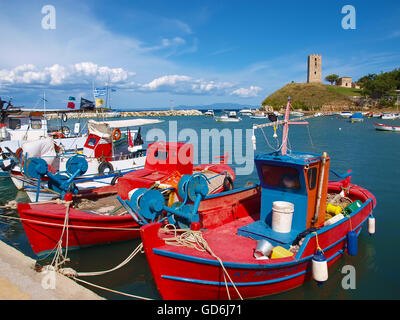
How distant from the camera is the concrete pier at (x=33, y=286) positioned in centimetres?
546

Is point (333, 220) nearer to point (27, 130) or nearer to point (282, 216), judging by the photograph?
point (282, 216)

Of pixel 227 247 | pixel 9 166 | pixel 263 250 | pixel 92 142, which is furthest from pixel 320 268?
pixel 9 166

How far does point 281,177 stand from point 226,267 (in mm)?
2954

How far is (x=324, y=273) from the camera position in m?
6.30

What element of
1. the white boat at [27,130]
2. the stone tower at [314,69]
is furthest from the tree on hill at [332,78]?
the white boat at [27,130]

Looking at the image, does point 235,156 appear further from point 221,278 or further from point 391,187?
point 221,278

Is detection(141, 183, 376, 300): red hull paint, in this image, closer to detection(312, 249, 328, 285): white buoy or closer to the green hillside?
detection(312, 249, 328, 285): white buoy

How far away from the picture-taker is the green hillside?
132500 mm

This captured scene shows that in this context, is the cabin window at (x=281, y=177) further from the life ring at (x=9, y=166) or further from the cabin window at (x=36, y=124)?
the cabin window at (x=36, y=124)

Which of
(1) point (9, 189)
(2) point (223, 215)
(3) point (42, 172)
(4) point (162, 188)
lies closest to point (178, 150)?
(4) point (162, 188)

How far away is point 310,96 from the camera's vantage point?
143 metres

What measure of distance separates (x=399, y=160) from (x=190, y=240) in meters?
26.7

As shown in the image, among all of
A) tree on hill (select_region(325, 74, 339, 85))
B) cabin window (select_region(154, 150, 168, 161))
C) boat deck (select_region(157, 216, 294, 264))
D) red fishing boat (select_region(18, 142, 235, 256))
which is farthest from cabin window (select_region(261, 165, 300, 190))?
tree on hill (select_region(325, 74, 339, 85))

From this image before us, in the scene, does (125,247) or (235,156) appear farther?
(235,156)
